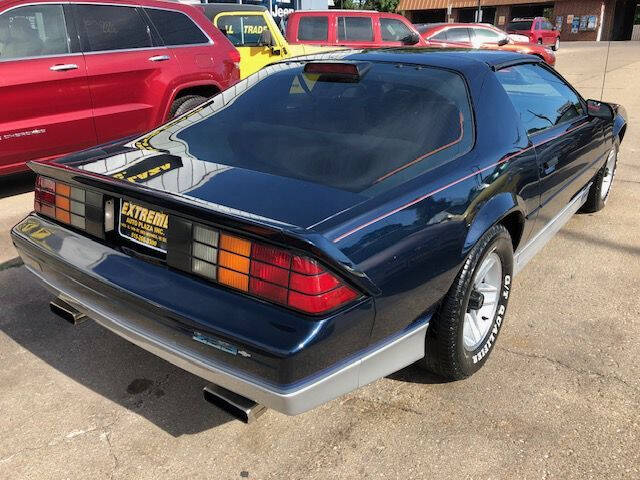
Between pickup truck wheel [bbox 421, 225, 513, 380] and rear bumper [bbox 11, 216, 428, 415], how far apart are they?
0.37 feet

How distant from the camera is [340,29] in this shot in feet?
36.2

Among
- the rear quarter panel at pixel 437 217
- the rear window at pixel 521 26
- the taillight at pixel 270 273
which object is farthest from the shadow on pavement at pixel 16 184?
the rear window at pixel 521 26

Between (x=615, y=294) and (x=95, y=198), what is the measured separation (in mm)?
3081

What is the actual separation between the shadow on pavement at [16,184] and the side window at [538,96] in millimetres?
4657

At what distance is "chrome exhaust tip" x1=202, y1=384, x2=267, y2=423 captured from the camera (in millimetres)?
1901

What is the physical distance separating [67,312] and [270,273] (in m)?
1.25

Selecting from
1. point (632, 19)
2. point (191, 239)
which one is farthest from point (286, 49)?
point (632, 19)

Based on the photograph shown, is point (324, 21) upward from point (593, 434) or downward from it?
upward

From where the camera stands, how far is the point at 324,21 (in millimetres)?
11000

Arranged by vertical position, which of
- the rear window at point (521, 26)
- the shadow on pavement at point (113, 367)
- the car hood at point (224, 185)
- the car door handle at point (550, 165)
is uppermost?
the rear window at point (521, 26)

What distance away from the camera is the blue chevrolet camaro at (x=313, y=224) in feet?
5.97

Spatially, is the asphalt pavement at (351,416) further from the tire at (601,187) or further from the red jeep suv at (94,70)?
the red jeep suv at (94,70)

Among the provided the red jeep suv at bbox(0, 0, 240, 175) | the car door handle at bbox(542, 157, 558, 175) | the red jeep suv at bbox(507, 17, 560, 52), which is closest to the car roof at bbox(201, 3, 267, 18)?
the red jeep suv at bbox(0, 0, 240, 175)

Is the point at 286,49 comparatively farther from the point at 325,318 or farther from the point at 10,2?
the point at 325,318
